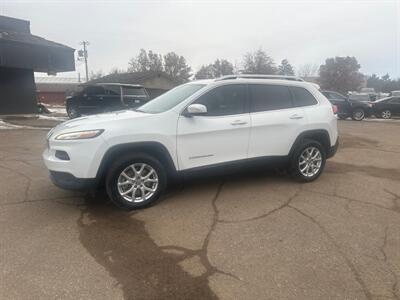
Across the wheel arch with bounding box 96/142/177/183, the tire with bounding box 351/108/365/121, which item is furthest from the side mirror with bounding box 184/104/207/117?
the tire with bounding box 351/108/365/121

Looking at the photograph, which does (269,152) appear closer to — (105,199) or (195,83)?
(195,83)

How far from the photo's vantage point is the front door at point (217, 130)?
4824 mm

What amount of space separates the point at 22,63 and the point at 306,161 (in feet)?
59.0

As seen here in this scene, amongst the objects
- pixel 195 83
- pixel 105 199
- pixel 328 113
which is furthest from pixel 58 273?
pixel 328 113

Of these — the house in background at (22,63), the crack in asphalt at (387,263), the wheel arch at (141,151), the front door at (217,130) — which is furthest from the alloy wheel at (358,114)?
the wheel arch at (141,151)

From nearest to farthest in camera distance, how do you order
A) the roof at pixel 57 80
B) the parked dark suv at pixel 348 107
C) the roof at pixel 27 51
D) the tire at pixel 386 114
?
1. the roof at pixel 27 51
2. the parked dark suv at pixel 348 107
3. the tire at pixel 386 114
4. the roof at pixel 57 80

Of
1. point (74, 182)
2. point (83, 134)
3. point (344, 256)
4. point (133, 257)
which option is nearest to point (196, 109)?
point (83, 134)

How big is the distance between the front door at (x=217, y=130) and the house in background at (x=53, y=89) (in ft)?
126

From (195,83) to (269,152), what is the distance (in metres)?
1.62

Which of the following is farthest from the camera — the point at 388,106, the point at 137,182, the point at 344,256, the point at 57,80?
the point at 57,80

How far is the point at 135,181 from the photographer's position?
4.58 meters

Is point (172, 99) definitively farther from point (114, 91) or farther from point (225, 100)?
point (114, 91)

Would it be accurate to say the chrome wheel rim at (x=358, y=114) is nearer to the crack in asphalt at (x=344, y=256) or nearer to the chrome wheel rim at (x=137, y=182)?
the crack in asphalt at (x=344, y=256)

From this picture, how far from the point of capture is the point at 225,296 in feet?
9.26
